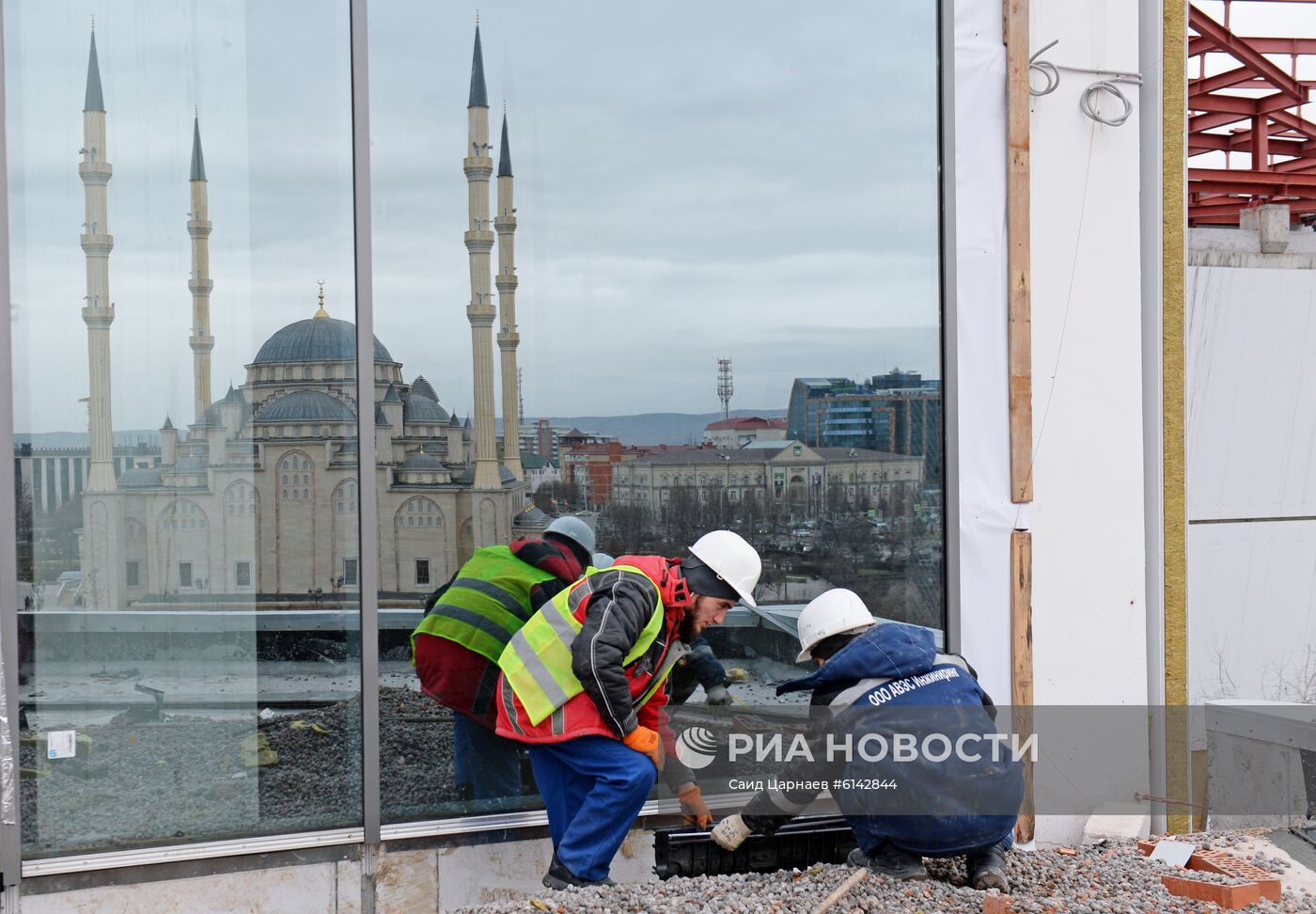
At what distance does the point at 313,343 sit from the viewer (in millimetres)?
3621

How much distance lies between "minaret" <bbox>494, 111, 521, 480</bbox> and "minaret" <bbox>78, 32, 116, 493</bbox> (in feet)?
4.17

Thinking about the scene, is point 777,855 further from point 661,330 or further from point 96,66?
point 96,66

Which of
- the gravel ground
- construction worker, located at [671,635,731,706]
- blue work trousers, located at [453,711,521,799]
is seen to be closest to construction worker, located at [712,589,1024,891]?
the gravel ground

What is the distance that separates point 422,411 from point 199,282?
84 centimetres

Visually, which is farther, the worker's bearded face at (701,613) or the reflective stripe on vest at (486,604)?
the reflective stripe on vest at (486,604)

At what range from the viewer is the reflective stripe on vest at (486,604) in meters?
3.72

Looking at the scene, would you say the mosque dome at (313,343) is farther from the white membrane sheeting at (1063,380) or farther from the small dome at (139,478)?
the white membrane sheeting at (1063,380)

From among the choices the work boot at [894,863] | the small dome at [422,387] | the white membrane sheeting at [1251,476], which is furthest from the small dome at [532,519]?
the white membrane sheeting at [1251,476]

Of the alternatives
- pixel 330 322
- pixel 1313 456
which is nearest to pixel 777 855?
pixel 330 322

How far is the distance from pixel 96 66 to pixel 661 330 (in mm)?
2086

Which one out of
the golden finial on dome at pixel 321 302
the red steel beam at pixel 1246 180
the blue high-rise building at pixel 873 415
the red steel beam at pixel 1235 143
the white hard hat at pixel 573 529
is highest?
the red steel beam at pixel 1235 143

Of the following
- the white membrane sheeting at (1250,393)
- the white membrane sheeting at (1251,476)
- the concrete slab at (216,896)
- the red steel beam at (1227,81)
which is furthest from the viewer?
the red steel beam at (1227,81)

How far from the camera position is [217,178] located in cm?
355

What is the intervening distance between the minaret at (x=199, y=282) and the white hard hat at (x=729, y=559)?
174 cm
